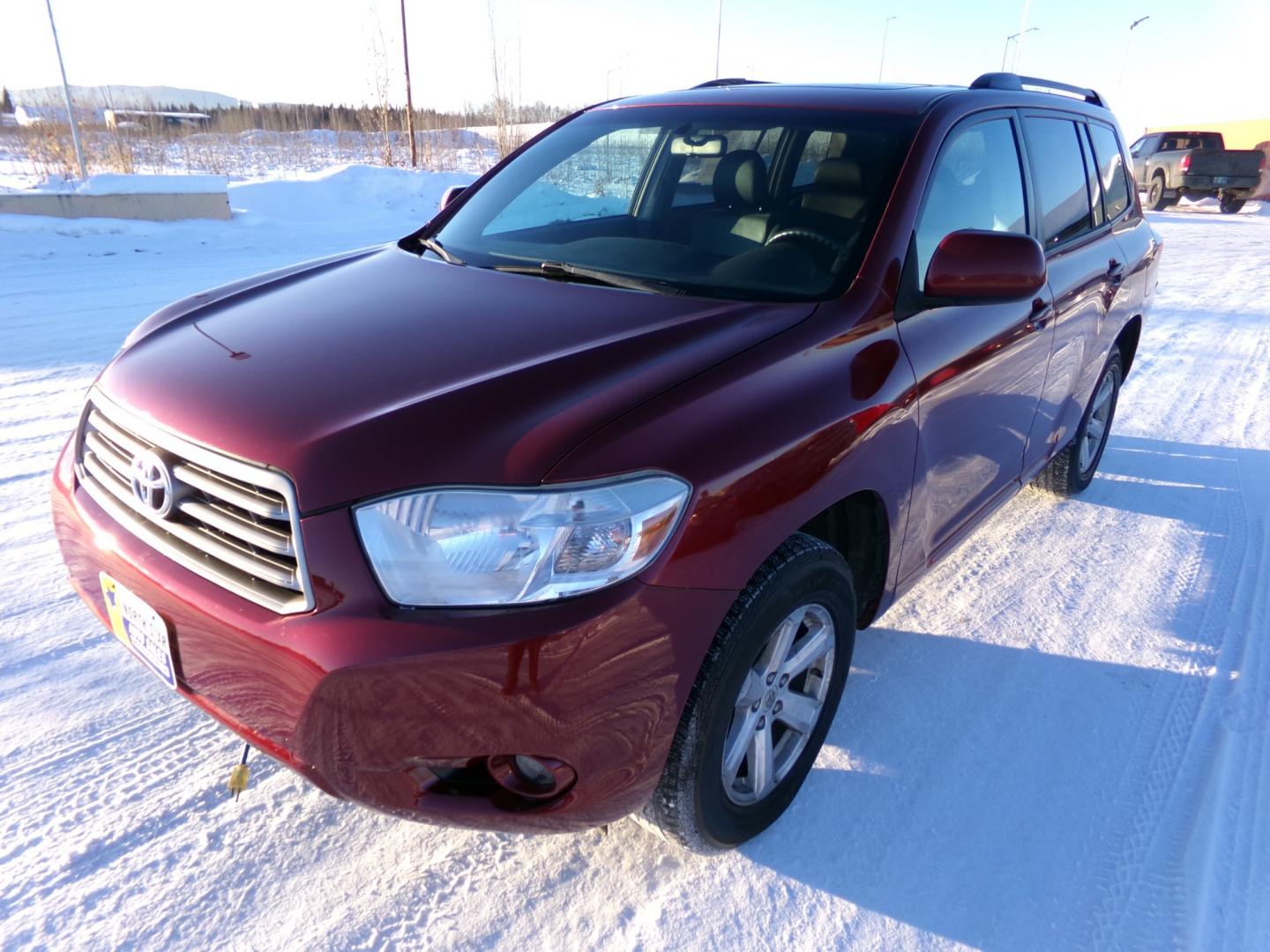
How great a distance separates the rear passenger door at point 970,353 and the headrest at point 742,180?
0.51 metres

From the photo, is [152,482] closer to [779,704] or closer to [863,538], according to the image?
[779,704]

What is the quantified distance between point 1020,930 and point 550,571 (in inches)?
54.9

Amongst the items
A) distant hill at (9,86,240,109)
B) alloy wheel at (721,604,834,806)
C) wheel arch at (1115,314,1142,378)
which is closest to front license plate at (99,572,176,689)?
alloy wheel at (721,604,834,806)

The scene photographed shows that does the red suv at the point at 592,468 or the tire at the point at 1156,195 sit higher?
the red suv at the point at 592,468

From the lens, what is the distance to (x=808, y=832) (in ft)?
7.20

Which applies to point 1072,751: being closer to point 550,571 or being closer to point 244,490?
point 550,571

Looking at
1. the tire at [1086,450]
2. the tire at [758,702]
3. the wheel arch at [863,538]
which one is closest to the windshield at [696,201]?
the wheel arch at [863,538]

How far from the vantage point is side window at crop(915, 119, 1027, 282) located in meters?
2.48

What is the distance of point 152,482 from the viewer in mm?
1758

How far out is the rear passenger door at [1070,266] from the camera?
3.23 m

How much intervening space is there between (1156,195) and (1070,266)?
2175 centimetres

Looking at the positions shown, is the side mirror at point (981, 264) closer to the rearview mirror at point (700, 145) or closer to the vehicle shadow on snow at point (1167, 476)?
the rearview mirror at point (700, 145)

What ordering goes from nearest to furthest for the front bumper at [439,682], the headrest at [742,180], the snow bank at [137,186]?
the front bumper at [439,682]
the headrest at [742,180]
the snow bank at [137,186]

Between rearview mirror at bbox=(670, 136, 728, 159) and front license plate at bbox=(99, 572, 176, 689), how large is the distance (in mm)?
2150
